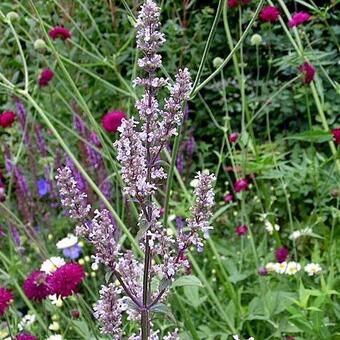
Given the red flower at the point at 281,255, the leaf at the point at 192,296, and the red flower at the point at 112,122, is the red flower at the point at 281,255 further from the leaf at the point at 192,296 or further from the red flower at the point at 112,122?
the red flower at the point at 112,122

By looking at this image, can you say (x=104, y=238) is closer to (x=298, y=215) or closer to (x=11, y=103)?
(x=298, y=215)

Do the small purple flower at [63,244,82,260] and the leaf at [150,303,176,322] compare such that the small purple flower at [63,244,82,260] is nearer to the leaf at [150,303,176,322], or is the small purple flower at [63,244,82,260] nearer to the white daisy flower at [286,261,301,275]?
the white daisy flower at [286,261,301,275]

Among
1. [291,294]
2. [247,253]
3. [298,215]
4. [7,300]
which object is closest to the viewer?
[7,300]

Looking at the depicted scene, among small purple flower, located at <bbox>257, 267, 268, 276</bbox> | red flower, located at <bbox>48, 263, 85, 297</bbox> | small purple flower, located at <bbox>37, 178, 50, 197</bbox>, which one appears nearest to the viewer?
red flower, located at <bbox>48, 263, 85, 297</bbox>

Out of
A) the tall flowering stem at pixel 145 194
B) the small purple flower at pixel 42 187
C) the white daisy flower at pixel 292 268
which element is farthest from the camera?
the small purple flower at pixel 42 187

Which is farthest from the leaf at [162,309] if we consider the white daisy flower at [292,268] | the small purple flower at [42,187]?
the small purple flower at [42,187]

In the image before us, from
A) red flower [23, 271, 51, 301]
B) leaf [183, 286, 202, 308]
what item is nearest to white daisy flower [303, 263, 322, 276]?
leaf [183, 286, 202, 308]

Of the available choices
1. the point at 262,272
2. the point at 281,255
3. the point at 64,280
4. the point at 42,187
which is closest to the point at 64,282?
the point at 64,280

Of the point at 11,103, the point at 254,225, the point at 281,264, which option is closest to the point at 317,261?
the point at 281,264

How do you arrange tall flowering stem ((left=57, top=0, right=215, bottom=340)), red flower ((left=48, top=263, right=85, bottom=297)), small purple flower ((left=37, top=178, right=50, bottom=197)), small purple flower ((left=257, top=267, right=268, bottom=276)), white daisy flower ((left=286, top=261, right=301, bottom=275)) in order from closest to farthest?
1. tall flowering stem ((left=57, top=0, right=215, bottom=340))
2. red flower ((left=48, top=263, right=85, bottom=297))
3. small purple flower ((left=257, top=267, right=268, bottom=276))
4. white daisy flower ((left=286, top=261, right=301, bottom=275))
5. small purple flower ((left=37, top=178, right=50, bottom=197))

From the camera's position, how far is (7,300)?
165cm

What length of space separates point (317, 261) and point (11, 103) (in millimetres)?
1814

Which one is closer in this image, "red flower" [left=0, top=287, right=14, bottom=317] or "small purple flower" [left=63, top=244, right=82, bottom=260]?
"red flower" [left=0, top=287, right=14, bottom=317]

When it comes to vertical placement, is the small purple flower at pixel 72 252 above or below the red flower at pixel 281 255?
above
